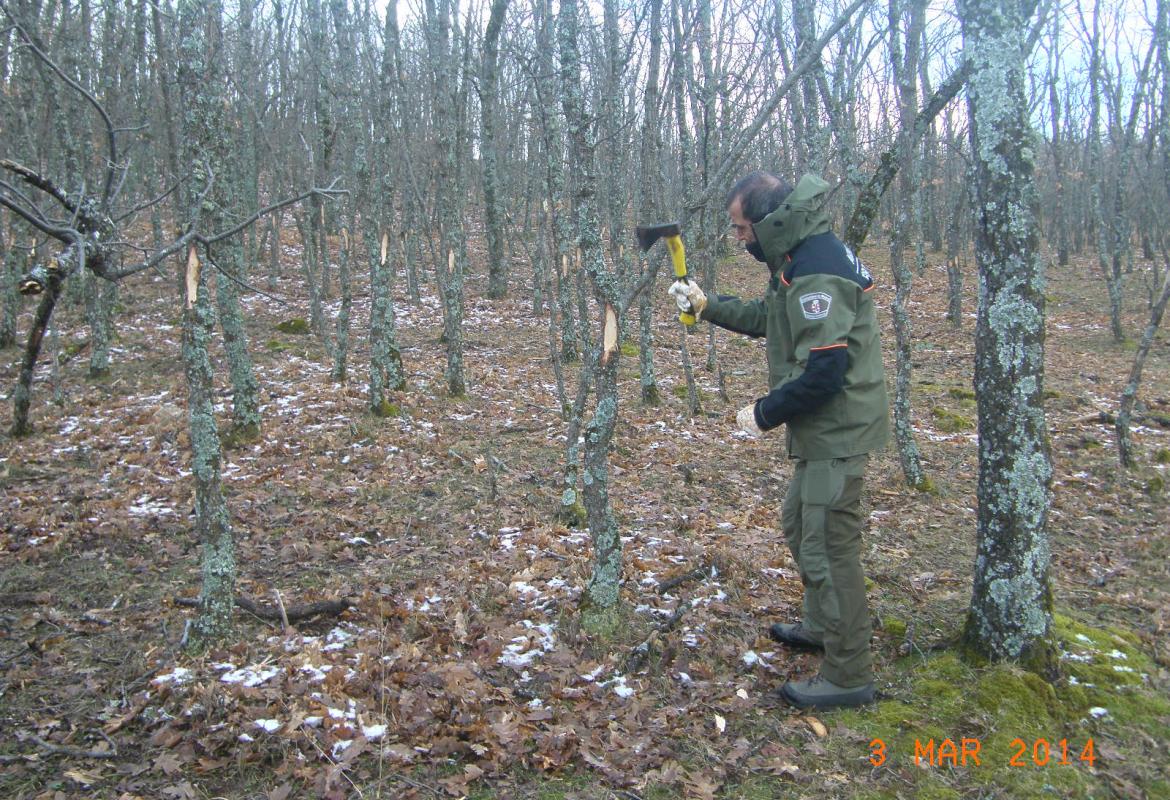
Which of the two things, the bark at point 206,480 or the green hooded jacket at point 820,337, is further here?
the bark at point 206,480

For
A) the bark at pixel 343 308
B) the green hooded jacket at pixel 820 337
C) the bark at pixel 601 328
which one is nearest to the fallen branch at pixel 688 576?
the bark at pixel 601 328

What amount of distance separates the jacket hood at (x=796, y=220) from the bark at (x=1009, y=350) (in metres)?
0.82

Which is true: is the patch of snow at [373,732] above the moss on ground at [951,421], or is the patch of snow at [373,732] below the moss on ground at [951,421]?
below

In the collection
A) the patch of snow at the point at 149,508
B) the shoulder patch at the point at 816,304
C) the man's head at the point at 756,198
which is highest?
the man's head at the point at 756,198

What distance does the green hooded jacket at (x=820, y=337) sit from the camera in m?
3.30

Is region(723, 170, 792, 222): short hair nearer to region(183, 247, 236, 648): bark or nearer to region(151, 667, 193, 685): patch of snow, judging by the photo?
region(183, 247, 236, 648): bark

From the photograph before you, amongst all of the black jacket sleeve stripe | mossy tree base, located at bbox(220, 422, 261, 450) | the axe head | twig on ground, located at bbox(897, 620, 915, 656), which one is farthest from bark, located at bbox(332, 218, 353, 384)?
twig on ground, located at bbox(897, 620, 915, 656)

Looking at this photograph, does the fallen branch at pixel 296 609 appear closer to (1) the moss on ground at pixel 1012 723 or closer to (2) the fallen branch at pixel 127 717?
(2) the fallen branch at pixel 127 717

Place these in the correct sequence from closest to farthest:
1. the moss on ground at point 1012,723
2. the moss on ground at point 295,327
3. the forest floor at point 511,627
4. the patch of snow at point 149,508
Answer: the moss on ground at point 1012,723, the forest floor at point 511,627, the patch of snow at point 149,508, the moss on ground at point 295,327

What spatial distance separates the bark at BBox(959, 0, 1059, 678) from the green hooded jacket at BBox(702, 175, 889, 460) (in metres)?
0.58

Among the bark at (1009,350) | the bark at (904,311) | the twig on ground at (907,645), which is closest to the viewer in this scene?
the bark at (1009,350)

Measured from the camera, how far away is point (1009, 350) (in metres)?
3.42

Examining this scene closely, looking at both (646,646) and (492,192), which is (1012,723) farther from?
(492,192)

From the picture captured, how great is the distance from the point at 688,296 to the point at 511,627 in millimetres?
2342
